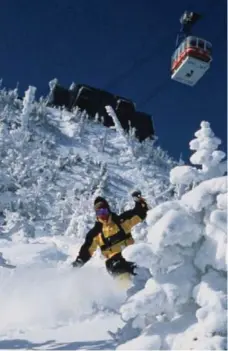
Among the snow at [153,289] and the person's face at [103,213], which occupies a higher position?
the person's face at [103,213]

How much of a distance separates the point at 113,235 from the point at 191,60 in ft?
49.9

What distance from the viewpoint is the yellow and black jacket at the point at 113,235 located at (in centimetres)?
906

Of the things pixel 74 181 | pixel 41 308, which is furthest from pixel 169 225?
pixel 74 181

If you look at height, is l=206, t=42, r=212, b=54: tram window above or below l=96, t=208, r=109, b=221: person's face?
above

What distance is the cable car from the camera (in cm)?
2247

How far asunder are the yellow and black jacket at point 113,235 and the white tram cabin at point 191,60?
14034mm

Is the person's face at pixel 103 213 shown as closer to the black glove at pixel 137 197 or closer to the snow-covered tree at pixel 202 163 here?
the black glove at pixel 137 197

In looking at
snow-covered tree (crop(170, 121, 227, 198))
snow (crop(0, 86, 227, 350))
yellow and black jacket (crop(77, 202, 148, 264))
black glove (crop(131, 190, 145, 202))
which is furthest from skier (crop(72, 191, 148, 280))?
snow-covered tree (crop(170, 121, 227, 198))

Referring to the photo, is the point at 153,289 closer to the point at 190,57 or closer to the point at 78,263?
the point at 78,263

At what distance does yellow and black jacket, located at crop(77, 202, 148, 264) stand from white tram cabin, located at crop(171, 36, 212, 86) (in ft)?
46.0

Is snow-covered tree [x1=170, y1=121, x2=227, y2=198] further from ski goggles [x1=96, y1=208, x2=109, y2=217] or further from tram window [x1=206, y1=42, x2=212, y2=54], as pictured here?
tram window [x1=206, y1=42, x2=212, y2=54]

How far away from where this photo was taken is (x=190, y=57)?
2312 cm

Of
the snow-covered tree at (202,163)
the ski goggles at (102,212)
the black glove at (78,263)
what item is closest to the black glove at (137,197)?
the ski goggles at (102,212)

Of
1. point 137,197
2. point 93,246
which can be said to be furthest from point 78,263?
point 137,197
